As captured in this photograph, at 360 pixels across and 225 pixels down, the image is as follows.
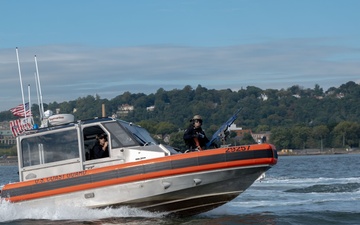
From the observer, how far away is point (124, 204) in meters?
17.6

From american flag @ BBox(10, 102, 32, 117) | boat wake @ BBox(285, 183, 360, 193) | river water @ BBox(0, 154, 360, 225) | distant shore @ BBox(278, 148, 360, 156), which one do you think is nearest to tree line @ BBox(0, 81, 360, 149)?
distant shore @ BBox(278, 148, 360, 156)

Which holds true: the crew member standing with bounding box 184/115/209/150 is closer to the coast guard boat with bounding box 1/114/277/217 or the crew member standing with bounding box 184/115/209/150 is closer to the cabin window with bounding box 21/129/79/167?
the coast guard boat with bounding box 1/114/277/217

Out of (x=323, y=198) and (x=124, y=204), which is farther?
(x=323, y=198)

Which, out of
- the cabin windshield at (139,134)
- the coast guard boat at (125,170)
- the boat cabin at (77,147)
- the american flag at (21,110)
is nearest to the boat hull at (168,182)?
the coast guard boat at (125,170)

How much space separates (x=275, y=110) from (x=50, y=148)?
140 meters

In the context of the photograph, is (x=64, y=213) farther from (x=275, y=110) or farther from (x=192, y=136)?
(x=275, y=110)

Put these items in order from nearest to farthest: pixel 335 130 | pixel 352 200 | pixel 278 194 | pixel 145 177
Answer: pixel 145 177
pixel 352 200
pixel 278 194
pixel 335 130

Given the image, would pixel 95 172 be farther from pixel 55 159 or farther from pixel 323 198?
pixel 323 198

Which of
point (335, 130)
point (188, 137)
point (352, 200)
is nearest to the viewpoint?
point (188, 137)

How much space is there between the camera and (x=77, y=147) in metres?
18.1

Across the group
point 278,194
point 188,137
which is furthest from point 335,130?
point 188,137

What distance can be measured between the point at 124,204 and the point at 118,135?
142 cm

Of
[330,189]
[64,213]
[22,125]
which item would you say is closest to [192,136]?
[64,213]

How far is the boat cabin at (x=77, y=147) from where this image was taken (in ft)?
58.4
